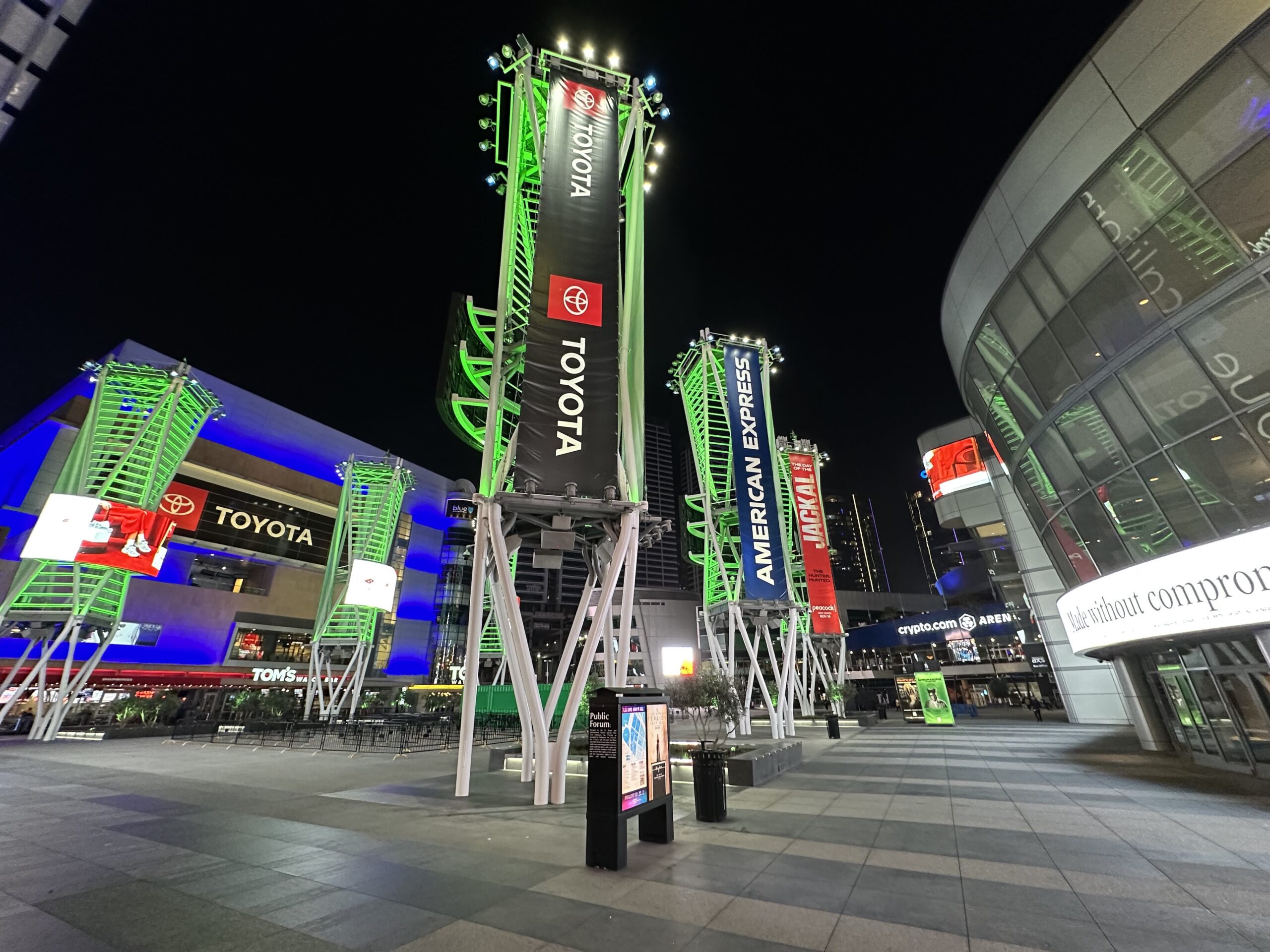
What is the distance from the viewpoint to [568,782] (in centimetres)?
1382

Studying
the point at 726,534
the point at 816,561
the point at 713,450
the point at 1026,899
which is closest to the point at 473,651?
the point at 1026,899

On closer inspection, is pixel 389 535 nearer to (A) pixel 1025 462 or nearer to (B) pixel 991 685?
(A) pixel 1025 462

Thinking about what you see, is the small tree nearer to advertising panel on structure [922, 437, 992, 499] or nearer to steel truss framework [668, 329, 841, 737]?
steel truss framework [668, 329, 841, 737]

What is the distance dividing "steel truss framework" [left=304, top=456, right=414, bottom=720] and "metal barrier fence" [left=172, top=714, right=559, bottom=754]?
4200mm

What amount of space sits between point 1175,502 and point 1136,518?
130 centimetres

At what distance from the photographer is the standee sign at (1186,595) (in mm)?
9617

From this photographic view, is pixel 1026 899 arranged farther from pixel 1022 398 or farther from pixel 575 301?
pixel 1022 398

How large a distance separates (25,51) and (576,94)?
11.5 metres

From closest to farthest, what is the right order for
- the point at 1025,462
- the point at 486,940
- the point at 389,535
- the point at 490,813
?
the point at 486,940, the point at 490,813, the point at 1025,462, the point at 389,535

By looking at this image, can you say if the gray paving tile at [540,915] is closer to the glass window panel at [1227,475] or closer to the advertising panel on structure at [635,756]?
the advertising panel on structure at [635,756]

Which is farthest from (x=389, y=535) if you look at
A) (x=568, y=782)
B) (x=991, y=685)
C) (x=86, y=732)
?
(x=991, y=685)

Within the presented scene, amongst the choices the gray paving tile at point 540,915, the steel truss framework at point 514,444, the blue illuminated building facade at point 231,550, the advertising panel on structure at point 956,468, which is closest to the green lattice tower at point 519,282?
the steel truss framework at point 514,444

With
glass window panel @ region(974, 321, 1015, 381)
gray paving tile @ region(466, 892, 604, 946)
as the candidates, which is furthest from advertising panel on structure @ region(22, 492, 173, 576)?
glass window panel @ region(974, 321, 1015, 381)

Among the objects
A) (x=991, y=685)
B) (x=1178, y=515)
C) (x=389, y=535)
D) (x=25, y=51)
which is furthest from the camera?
(x=991, y=685)
